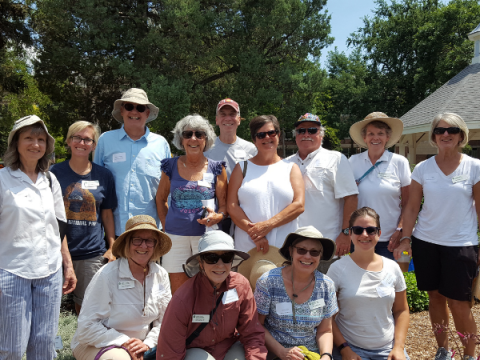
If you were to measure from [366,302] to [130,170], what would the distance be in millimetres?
2724

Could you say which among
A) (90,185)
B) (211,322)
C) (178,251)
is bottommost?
(211,322)

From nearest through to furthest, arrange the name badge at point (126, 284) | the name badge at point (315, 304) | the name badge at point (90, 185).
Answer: the name badge at point (315, 304) < the name badge at point (126, 284) < the name badge at point (90, 185)

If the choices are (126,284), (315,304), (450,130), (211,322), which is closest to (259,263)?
(315,304)

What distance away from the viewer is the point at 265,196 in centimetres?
369

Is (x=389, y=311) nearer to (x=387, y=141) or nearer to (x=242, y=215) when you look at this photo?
(x=242, y=215)

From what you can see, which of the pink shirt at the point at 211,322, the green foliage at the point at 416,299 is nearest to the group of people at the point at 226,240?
the pink shirt at the point at 211,322

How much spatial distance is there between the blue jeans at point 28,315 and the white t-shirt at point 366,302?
236 centimetres

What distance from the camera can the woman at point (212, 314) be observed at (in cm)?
282

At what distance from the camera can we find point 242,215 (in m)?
3.72

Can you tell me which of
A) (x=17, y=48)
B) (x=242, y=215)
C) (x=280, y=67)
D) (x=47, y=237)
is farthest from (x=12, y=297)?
(x=17, y=48)

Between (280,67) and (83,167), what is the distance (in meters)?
12.6

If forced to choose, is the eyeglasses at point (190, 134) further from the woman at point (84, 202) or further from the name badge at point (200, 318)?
the name badge at point (200, 318)

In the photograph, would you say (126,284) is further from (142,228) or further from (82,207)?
(82,207)

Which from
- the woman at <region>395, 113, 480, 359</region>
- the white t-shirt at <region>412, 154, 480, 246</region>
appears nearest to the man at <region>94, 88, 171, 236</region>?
the woman at <region>395, 113, 480, 359</region>
